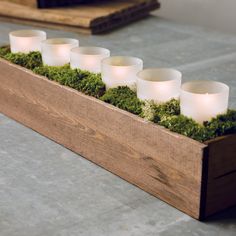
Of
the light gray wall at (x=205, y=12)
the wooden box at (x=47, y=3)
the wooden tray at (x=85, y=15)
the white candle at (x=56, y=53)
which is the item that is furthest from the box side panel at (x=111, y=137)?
the light gray wall at (x=205, y=12)

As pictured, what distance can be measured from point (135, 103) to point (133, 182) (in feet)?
0.84

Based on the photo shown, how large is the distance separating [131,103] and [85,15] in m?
2.32

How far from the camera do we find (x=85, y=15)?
4.04 m

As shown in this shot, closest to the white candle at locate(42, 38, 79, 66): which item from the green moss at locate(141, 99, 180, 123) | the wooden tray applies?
the green moss at locate(141, 99, 180, 123)

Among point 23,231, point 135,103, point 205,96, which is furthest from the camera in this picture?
point 135,103

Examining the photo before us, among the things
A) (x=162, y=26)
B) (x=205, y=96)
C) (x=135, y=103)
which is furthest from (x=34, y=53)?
(x=162, y=26)

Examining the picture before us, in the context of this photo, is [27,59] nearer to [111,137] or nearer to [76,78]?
[76,78]

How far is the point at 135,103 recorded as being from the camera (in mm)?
1834

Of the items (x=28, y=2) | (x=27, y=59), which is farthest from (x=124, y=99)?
(x=28, y=2)

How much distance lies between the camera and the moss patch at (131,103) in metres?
1.63

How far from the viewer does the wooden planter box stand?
1.59 metres

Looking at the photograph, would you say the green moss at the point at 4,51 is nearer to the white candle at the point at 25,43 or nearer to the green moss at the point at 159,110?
→ the white candle at the point at 25,43

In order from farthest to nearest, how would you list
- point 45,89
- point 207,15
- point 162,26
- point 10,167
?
point 207,15, point 162,26, point 45,89, point 10,167

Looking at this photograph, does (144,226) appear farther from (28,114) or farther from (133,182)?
(28,114)
